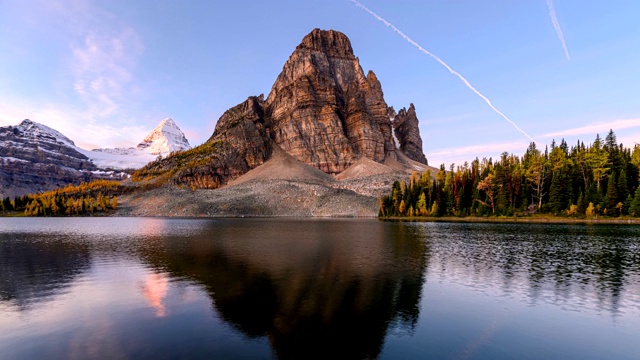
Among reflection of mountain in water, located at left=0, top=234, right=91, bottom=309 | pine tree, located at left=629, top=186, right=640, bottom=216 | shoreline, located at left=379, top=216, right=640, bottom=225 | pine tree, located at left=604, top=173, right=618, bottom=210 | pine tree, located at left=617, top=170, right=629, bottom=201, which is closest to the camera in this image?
reflection of mountain in water, located at left=0, top=234, right=91, bottom=309

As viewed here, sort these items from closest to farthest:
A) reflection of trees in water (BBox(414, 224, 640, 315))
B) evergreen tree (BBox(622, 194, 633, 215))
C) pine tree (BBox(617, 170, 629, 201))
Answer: reflection of trees in water (BBox(414, 224, 640, 315)) < evergreen tree (BBox(622, 194, 633, 215)) < pine tree (BBox(617, 170, 629, 201))

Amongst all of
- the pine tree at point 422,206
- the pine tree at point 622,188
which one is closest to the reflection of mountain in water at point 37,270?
the pine tree at point 422,206

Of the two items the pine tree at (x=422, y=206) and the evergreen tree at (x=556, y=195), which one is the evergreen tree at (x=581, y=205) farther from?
the pine tree at (x=422, y=206)

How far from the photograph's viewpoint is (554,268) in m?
44.6

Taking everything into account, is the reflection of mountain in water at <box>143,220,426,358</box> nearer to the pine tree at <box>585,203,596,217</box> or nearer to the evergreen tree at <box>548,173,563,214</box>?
the pine tree at <box>585,203,596,217</box>

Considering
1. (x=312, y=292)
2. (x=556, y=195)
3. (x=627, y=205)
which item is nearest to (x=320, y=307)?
(x=312, y=292)

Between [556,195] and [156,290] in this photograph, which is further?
[556,195]

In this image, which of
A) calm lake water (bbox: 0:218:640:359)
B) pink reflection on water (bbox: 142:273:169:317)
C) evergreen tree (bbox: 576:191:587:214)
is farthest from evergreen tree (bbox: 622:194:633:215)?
pink reflection on water (bbox: 142:273:169:317)

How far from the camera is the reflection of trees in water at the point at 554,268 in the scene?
3209 cm

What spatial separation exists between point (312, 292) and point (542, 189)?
158 metres

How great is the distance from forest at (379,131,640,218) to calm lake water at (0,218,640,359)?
346ft

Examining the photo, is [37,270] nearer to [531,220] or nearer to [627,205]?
[531,220]

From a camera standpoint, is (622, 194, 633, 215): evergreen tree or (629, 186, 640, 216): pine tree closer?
(629, 186, 640, 216): pine tree

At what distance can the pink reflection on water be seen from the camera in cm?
2717
